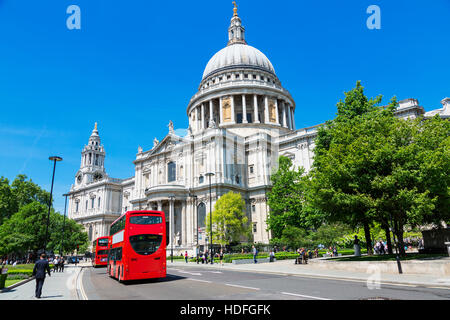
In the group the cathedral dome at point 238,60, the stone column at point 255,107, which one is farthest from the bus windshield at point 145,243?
the cathedral dome at point 238,60

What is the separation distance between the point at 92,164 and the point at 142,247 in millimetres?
85134

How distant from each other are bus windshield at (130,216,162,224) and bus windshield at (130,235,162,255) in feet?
2.57

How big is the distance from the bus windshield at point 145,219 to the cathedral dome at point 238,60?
204 ft

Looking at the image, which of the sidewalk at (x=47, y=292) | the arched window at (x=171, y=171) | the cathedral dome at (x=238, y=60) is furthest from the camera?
the cathedral dome at (x=238, y=60)

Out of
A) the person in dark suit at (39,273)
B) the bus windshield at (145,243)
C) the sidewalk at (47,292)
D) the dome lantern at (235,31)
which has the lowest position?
the sidewalk at (47,292)

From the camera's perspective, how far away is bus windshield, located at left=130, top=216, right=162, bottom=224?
18016 mm

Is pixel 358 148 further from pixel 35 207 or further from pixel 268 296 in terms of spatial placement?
pixel 35 207

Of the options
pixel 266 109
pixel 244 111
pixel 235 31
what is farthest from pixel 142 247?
pixel 235 31

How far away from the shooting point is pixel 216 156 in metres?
53.7

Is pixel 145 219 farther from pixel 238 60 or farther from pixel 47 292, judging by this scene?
pixel 238 60

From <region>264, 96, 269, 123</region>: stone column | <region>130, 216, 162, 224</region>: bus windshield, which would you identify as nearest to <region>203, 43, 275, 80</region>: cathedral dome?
<region>264, 96, 269, 123</region>: stone column

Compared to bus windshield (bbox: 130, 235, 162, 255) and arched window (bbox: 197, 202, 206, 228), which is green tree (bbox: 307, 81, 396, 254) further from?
arched window (bbox: 197, 202, 206, 228)

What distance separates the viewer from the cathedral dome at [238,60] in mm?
76312

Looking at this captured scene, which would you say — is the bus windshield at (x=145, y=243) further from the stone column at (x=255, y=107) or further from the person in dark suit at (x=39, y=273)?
the stone column at (x=255, y=107)
